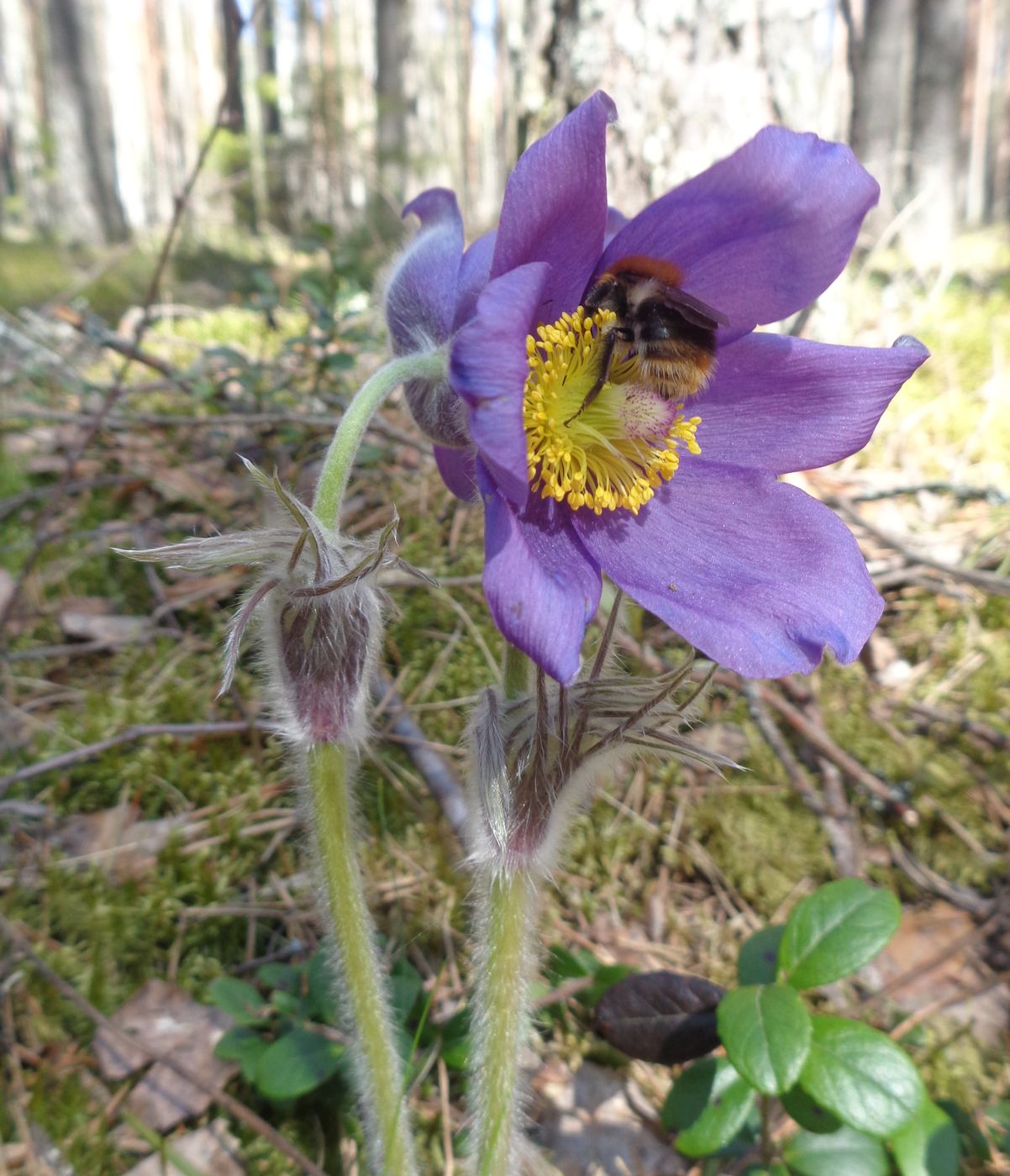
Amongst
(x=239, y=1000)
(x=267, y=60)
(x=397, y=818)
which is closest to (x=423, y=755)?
(x=397, y=818)

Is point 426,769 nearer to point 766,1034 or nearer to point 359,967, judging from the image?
point 359,967

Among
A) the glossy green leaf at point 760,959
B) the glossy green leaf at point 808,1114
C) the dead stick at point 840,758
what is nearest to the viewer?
the glossy green leaf at point 808,1114

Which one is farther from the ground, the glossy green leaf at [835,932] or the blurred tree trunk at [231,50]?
the blurred tree trunk at [231,50]

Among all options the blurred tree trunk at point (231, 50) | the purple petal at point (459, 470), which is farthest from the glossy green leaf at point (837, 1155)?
the blurred tree trunk at point (231, 50)

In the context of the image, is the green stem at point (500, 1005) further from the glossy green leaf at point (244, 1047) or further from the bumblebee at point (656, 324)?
the bumblebee at point (656, 324)

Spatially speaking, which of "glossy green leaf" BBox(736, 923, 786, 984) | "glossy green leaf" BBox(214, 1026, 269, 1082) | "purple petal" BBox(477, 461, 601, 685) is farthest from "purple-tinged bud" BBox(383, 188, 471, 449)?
"glossy green leaf" BBox(214, 1026, 269, 1082)
